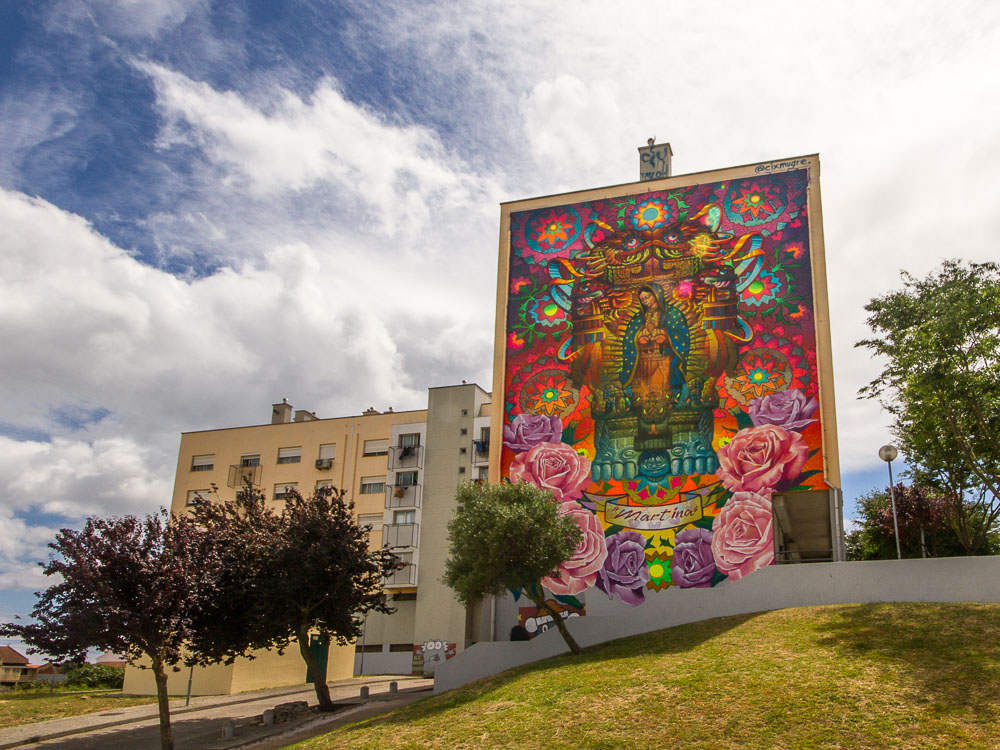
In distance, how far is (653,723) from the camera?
51.8 ft

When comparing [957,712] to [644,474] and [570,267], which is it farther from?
[570,267]

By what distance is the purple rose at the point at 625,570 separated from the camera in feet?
93.0

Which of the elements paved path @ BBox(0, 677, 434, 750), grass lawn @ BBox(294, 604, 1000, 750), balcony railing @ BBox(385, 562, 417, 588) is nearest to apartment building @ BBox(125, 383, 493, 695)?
balcony railing @ BBox(385, 562, 417, 588)

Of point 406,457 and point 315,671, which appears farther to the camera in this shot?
point 406,457

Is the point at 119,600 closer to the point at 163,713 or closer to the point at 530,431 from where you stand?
the point at 163,713

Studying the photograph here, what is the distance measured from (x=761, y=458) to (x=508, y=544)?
33.6 ft

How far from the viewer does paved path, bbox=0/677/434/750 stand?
74.2 feet

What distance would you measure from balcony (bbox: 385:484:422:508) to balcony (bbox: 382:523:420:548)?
1214 mm

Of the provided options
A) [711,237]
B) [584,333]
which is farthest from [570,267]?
[711,237]

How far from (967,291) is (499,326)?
A: 16.5 m

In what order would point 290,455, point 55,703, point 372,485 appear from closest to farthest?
point 55,703 < point 372,485 < point 290,455

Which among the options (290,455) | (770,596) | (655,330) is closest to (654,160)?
(655,330)

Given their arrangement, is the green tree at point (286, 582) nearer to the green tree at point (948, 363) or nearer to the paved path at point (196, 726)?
the paved path at point (196, 726)

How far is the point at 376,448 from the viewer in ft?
170
